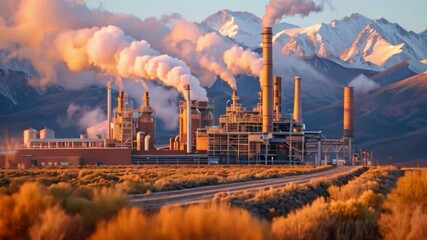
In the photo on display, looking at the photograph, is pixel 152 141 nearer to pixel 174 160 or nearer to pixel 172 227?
pixel 174 160

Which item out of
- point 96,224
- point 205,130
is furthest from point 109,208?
point 205,130

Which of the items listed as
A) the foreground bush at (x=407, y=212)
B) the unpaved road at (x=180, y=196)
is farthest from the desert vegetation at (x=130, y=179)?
the foreground bush at (x=407, y=212)

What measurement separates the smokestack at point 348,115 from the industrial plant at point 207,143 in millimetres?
1924

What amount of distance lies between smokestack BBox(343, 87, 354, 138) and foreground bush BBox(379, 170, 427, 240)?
7998cm

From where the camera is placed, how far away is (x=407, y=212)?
21906 millimetres

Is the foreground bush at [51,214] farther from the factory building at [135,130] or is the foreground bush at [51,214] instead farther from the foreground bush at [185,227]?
the factory building at [135,130]

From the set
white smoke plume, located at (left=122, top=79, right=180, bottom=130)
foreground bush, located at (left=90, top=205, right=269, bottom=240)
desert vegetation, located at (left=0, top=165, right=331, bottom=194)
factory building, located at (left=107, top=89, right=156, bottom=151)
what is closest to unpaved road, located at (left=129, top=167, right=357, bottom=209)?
desert vegetation, located at (left=0, top=165, right=331, bottom=194)

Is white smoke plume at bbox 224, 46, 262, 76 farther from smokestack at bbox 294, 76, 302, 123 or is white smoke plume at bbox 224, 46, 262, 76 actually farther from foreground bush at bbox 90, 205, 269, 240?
foreground bush at bbox 90, 205, 269, 240

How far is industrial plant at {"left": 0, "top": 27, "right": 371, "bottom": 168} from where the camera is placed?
3720 inches

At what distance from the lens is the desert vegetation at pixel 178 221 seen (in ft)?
46.6

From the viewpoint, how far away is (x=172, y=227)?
1404 centimetres

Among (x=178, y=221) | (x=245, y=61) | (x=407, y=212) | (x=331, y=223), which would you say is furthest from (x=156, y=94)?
(x=178, y=221)

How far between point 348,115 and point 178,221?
325ft

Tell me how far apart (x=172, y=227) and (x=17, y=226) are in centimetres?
392
